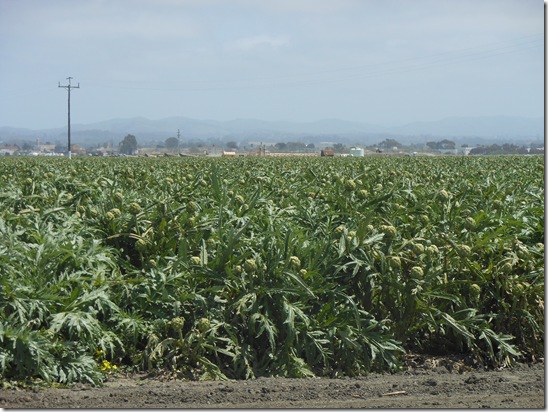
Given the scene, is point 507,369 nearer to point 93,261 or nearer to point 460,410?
point 460,410

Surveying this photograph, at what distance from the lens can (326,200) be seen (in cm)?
705

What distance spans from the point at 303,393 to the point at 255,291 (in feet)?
2.98

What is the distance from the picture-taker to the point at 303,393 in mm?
4688

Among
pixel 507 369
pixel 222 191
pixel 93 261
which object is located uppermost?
pixel 222 191

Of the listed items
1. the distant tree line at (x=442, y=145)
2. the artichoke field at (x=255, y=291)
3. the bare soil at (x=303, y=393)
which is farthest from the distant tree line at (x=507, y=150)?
the bare soil at (x=303, y=393)

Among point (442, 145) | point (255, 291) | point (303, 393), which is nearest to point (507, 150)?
point (442, 145)

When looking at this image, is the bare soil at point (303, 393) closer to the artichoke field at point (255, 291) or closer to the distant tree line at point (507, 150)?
the artichoke field at point (255, 291)

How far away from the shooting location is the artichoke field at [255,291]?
16.7 feet

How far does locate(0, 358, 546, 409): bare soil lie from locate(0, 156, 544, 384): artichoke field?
0.70 ft

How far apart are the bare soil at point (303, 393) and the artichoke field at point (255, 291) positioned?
0.21 metres

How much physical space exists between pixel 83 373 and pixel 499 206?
3.94 metres

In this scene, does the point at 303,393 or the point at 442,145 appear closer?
the point at 303,393

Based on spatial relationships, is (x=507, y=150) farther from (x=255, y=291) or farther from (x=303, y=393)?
(x=303, y=393)

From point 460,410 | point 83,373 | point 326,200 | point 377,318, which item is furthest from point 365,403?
point 326,200
